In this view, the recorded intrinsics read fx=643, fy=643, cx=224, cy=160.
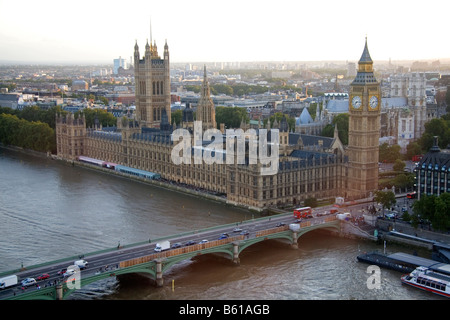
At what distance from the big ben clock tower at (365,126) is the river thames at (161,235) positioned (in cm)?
1159

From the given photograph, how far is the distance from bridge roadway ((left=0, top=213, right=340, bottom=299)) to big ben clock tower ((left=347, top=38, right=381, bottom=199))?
34.9 ft

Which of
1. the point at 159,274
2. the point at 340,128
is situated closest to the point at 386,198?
the point at 159,274

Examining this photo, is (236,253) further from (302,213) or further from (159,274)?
(302,213)

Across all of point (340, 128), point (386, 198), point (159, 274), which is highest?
point (340, 128)

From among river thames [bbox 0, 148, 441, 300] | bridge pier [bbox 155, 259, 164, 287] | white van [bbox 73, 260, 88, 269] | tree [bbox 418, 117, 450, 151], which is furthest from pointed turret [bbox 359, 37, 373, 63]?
white van [bbox 73, 260, 88, 269]

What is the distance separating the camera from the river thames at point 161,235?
41.3 metres

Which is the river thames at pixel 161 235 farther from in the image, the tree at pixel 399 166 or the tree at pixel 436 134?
the tree at pixel 436 134

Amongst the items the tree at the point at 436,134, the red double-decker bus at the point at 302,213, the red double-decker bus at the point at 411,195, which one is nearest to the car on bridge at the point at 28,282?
the red double-decker bus at the point at 302,213

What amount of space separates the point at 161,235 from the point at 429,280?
22193mm

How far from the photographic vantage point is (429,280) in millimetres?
41406

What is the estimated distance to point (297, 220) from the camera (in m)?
53.4
